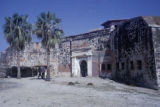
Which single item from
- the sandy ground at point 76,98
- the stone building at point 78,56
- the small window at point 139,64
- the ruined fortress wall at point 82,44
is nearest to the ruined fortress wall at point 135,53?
the small window at point 139,64

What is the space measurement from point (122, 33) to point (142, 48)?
351cm

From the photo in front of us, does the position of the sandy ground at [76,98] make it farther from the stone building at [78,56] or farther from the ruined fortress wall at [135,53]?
the stone building at [78,56]

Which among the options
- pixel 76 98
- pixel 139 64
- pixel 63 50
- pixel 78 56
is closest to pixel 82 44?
pixel 78 56

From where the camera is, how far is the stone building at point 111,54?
12.1 metres

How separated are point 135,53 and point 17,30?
15.2 metres

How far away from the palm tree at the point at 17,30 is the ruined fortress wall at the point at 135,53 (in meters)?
12.0

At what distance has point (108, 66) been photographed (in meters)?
19.0

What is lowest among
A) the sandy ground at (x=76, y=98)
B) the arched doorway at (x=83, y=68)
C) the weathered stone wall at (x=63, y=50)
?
the sandy ground at (x=76, y=98)

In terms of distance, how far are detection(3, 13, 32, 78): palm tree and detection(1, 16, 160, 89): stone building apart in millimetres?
5660

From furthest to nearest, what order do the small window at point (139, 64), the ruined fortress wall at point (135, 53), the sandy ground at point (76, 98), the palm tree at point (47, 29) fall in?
1. the palm tree at point (47, 29)
2. the small window at point (139, 64)
3. the ruined fortress wall at point (135, 53)
4. the sandy ground at point (76, 98)

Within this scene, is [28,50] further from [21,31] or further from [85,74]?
[85,74]

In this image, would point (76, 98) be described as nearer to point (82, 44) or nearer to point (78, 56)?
point (78, 56)

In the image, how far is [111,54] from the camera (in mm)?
18766

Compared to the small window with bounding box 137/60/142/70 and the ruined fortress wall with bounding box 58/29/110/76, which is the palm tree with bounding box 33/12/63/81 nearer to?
the ruined fortress wall with bounding box 58/29/110/76
